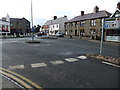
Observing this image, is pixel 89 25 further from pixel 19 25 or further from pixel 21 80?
pixel 19 25

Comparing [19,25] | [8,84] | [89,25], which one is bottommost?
[8,84]

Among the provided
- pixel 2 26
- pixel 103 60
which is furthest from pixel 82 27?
pixel 103 60

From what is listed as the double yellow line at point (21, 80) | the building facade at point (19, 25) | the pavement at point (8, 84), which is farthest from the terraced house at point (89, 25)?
the pavement at point (8, 84)

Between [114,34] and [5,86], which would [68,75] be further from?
[114,34]

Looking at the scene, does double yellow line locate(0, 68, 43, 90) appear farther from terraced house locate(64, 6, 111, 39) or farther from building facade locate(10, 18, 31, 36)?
building facade locate(10, 18, 31, 36)

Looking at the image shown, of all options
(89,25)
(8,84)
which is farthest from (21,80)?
(89,25)

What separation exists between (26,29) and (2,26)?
20.6 m

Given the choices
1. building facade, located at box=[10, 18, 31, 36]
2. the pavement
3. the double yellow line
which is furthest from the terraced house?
the pavement

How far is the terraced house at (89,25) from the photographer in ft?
118

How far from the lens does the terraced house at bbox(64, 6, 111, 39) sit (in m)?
36.0

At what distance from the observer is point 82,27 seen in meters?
43.6

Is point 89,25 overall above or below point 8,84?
above

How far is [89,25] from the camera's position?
4034 cm

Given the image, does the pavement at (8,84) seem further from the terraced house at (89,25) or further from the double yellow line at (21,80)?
the terraced house at (89,25)
